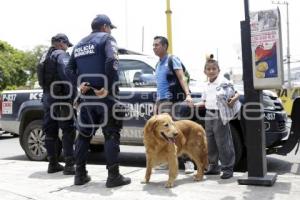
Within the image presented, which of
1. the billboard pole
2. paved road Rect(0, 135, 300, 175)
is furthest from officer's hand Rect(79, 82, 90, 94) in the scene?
paved road Rect(0, 135, 300, 175)

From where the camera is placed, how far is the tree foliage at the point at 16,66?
34.7m

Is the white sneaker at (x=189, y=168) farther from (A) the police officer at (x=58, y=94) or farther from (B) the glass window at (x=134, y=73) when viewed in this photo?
(B) the glass window at (x=134, y=73)

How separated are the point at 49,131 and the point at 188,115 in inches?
78.9

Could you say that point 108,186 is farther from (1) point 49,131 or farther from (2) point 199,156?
(1) point 49,131

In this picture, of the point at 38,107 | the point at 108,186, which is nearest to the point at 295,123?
the point at 108,186

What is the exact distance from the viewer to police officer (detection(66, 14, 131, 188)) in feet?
17.4

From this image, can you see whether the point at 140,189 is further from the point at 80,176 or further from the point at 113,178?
the point at 80,176

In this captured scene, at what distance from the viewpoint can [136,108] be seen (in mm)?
7520

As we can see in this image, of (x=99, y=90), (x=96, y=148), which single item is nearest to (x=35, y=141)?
(x=96, y=148)


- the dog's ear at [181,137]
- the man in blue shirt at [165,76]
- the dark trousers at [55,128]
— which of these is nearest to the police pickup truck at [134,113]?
the man in blue shirt at [165,76]

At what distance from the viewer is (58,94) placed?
6414 mm

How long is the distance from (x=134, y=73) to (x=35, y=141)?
227cm

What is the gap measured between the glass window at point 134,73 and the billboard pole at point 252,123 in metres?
2.61

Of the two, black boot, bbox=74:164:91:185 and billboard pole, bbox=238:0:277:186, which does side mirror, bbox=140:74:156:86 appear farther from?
billboard pole, bbox=238:0:277:186
